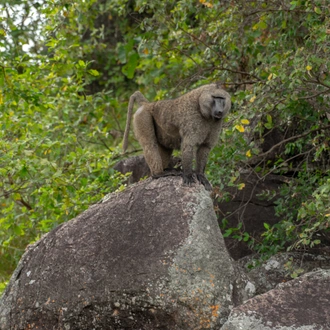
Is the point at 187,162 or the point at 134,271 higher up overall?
the point at 187,162

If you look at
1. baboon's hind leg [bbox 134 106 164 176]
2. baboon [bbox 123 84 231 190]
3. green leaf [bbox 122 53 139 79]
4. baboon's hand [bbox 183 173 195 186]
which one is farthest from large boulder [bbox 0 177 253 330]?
green leaf [bbox 122 53 139 79]

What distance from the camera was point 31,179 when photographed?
22.0 ft

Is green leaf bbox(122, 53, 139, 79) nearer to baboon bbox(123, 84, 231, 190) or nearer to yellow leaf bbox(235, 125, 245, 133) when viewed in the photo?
baboon bbox(123, 84, 231, 190)

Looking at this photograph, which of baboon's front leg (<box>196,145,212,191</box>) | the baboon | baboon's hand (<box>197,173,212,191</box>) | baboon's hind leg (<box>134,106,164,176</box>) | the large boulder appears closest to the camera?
the large boulder

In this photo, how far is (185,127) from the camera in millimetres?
5531

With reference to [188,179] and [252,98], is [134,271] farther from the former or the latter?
[252,98]

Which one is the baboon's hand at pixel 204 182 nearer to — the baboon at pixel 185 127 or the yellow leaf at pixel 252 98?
the baboon at pixel 185 127

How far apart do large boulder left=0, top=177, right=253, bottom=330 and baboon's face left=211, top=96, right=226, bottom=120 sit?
71 centimetres

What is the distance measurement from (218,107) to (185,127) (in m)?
0.38

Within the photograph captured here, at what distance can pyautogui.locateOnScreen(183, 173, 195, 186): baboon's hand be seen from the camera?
5.04 meters

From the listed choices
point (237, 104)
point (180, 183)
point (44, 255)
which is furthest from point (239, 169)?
point (44, 255)

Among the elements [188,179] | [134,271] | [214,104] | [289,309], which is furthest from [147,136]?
[289,309]

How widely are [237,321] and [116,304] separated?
949mm

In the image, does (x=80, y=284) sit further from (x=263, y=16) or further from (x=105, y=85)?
(x=105, y=85)
